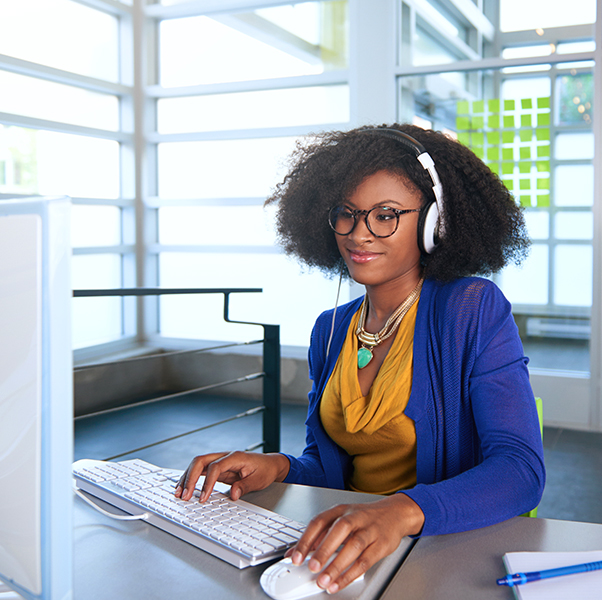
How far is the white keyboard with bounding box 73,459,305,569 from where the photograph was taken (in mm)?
796

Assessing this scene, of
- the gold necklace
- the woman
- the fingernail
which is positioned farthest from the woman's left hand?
the gold necklace

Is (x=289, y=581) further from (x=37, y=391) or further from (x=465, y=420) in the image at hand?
(x=465, y=420)

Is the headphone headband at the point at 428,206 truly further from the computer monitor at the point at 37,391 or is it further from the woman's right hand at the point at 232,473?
the computer monitor at the point at 37,391

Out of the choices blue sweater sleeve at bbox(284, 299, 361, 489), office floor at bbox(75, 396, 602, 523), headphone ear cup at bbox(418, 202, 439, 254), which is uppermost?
headphone ear cup at bbox(418, 202, 439, 254)

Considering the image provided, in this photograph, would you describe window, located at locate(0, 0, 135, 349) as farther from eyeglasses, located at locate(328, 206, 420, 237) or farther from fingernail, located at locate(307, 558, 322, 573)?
fingernail, located at locate(307, 558, 322, 573)

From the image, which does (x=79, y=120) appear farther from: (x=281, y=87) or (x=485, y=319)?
(x=485, y=319)

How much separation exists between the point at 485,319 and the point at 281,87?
13.1 ft

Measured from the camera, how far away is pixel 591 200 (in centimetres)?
395

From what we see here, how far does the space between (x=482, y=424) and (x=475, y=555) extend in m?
0.29

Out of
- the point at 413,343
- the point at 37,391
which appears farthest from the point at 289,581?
the point at 413,343

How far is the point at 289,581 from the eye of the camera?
704mm

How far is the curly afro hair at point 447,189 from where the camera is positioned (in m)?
1.31

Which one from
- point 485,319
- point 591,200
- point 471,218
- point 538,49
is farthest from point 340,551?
point 538,49

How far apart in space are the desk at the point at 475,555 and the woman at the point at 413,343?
4 centimetres
